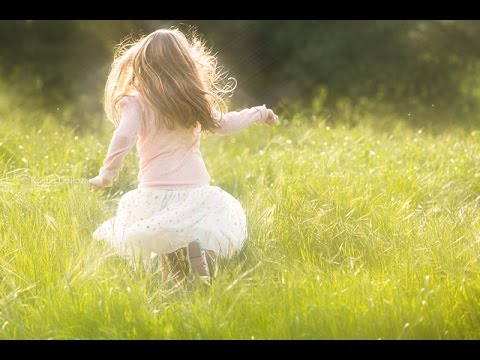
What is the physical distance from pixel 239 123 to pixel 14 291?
1242 mm

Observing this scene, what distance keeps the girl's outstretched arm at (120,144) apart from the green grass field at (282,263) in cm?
32

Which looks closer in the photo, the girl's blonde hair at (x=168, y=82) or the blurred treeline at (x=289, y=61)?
the girl's blonde hair at (x=168, y=82)

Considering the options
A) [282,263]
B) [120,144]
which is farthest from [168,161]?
[282,263]

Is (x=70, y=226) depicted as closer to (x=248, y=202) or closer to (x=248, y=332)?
(x=248, y=202)

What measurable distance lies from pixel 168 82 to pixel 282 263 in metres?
0.95

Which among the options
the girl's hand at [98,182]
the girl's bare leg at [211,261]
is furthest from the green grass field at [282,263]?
the girl's hand at [98,182]

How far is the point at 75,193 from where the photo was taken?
4.11 m

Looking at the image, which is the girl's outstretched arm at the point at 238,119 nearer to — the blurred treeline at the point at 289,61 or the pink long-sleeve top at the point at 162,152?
the pink long-sleeve top at the point at 162,152

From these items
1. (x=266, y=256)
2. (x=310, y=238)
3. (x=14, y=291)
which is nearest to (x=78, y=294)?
(x=14, y=291)

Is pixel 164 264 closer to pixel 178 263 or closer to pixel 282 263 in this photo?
pixel 178 263

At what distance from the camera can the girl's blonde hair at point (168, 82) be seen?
3285mm

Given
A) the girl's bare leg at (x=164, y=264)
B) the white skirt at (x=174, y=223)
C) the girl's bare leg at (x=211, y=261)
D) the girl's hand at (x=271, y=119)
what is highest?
the girl's hand at (x=271, y=119)

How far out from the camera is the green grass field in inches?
109

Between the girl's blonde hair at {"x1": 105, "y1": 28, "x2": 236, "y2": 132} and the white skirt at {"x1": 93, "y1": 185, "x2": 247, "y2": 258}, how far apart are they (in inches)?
12.5
